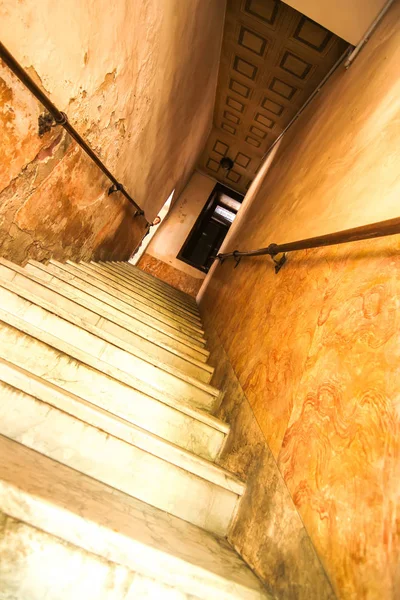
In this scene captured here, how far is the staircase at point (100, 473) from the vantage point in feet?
1.89

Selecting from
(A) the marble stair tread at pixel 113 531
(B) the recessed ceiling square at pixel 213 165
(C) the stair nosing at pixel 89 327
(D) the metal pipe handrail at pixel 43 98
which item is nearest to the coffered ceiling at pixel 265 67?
(B) the recessed ceiling square at pixel 213 165

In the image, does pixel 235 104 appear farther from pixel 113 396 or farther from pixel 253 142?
pixel 113 396

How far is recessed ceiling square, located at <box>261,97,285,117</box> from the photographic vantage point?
4469mm

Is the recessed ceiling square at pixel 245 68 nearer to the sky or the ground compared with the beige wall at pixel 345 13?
nearer to the sky

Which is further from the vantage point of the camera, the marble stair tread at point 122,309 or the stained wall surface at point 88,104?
the marble stair tread at point 122,309

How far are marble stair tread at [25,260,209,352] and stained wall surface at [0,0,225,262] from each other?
0.15 m

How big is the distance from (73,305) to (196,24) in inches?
123

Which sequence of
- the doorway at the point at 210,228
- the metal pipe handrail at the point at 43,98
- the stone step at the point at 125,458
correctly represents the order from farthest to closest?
the doorway at the point at 210,228 → the metal pipe handrail at the point at 43,98 → the stone step at the point at 125,458

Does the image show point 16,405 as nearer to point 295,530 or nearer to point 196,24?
point 295,530

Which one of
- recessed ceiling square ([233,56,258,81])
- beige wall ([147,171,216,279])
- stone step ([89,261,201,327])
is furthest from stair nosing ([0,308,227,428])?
beige wall ([147,171,216,279])

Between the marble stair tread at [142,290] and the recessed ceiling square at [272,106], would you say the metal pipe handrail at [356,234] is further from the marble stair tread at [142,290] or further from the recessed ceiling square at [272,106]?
the recessed ceiling square at [272,106]

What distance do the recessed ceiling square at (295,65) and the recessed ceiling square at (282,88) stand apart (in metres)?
0.21

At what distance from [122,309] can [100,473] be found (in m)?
1.20

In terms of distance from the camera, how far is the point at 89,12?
1.49 meters
